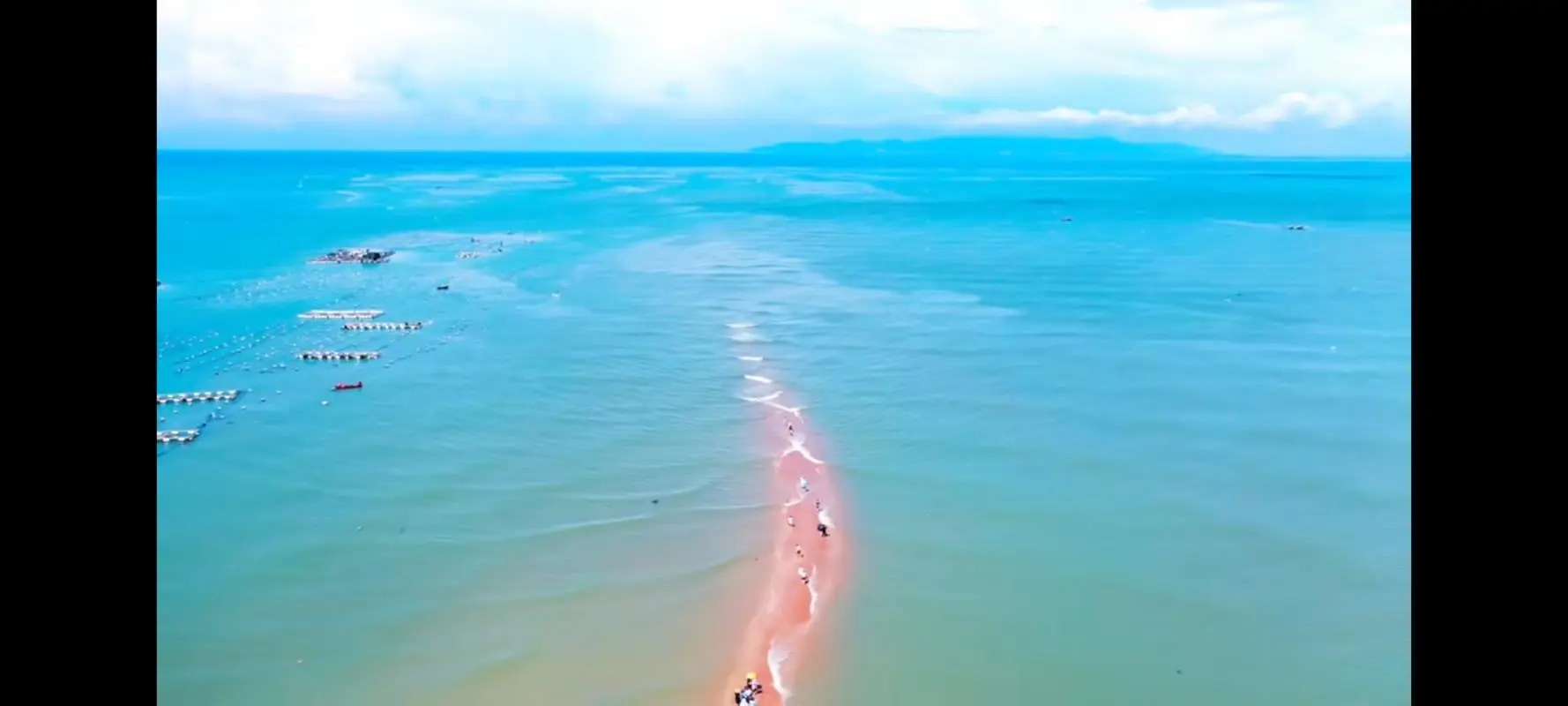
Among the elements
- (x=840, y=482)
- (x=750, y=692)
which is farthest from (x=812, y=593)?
(x=840, y=482)

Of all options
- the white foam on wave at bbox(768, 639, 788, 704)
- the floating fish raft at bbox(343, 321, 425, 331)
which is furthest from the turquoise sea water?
the floating fish raft at bbox(343, 321, 425, 331)

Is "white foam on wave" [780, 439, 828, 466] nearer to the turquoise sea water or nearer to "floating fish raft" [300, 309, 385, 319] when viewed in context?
the turquoise sea water

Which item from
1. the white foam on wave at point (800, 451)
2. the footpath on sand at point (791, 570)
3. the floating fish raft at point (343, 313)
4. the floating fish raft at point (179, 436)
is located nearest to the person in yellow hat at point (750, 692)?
the footpath on sand at point (791, 570)

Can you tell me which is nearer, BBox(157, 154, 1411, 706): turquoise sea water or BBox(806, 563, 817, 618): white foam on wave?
BBox(157, 154, 1411, 706): turquoise sea water

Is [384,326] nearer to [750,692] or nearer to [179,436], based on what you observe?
[179,436]
